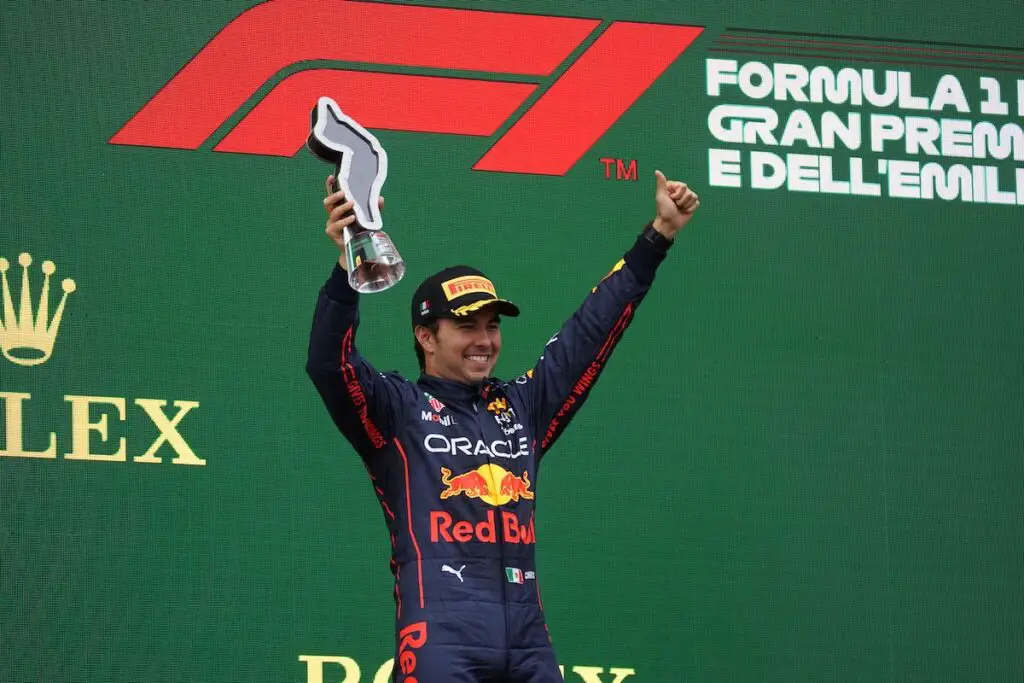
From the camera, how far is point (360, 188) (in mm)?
3842

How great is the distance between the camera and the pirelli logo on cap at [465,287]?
4133mm

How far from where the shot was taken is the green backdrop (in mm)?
5031

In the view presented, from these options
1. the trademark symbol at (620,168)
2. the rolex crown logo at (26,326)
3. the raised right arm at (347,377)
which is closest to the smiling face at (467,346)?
the raised right arm at (347,377)

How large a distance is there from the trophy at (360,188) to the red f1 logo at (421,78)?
1.45 meters

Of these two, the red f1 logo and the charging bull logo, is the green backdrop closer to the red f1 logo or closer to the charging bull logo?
the red f1 logo

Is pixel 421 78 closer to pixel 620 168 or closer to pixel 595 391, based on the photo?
pixel 620 168

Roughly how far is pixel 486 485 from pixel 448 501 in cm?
8

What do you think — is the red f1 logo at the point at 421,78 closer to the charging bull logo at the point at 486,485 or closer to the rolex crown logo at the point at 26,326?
the rolex crown logo at the point at 26,326

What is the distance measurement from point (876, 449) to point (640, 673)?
34.3 inches

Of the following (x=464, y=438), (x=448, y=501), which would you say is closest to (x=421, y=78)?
(x=464, y=438)

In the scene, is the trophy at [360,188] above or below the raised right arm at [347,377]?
above

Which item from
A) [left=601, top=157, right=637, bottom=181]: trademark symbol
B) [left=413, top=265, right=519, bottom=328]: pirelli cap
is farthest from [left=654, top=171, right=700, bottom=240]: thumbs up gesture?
[left=601, top=157, right=637, bottom=181]: trademark symbol

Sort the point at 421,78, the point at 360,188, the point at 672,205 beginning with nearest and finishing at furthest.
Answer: the point at 360,188, the point at 672,205, the point at 421,78

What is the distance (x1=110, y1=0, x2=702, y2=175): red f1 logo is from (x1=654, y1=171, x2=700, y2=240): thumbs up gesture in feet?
4.17
